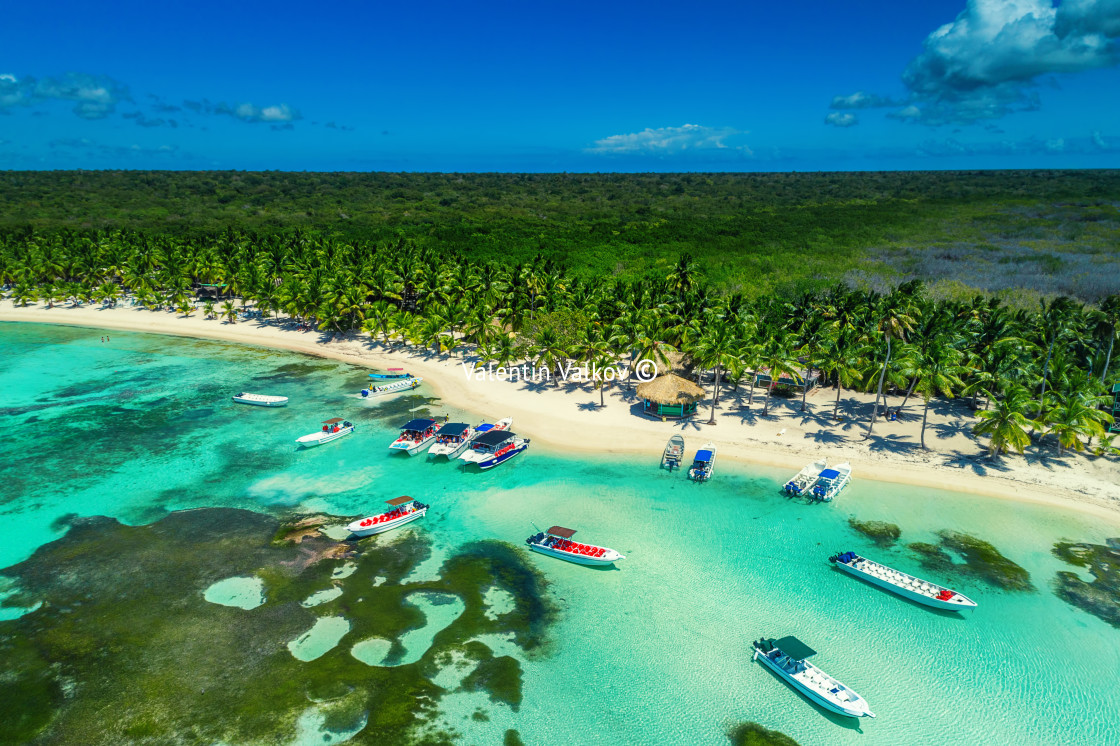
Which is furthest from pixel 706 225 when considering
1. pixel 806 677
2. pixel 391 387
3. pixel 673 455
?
pixel 806 677

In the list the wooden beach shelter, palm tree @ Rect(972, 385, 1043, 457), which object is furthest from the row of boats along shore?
palm tree @ Rect(972, 385, 1043, 457)

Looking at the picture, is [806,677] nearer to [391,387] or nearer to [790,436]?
[790,436]

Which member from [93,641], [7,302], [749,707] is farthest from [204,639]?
[7,302]

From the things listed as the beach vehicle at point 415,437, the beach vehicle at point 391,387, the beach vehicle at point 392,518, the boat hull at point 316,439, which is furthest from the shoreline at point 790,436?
the beach vehicle at point 392,518

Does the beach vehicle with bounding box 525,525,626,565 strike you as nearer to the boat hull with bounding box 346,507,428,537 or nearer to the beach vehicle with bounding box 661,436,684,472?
the boat hull with bounding box 346,507,428,537

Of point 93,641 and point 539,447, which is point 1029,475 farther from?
point 93,641
